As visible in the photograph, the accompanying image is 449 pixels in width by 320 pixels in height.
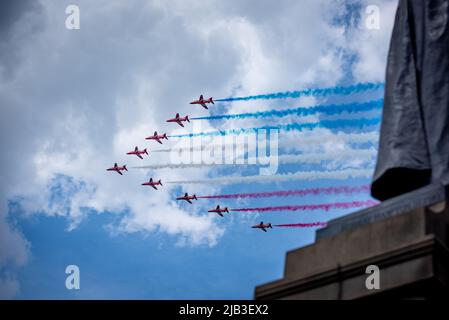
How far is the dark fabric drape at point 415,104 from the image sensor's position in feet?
47.5

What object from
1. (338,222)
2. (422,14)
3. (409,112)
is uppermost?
(422,14)

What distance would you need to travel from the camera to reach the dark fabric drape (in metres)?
14.5

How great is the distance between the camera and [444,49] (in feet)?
51.3

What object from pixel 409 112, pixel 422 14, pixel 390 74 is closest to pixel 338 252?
pixel 409 112

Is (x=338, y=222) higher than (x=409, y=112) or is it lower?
lower

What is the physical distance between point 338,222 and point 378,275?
2157mm

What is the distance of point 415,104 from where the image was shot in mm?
15234

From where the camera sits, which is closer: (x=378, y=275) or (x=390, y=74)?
(x=378, y=275)
